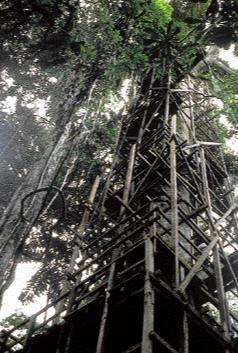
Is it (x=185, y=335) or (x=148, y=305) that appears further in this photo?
(x=185, y=335)

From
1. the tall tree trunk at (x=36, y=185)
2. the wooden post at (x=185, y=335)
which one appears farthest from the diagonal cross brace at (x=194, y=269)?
the tall tree trunk at (x=36, y=185)

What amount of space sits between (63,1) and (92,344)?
6506 millimetres

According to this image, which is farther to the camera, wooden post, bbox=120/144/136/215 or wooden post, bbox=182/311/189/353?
wooden post, bbox=120/144/136/215

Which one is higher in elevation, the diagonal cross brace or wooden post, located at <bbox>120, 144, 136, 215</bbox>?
wooden post, located at <bbox>120, 144, 136, 215</bbox>

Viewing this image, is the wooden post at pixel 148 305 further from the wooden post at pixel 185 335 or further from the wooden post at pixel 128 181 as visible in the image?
the wooden post at pixel 128 181

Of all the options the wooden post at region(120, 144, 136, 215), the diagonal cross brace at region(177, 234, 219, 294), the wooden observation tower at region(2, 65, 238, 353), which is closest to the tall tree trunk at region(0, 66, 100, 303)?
the wooden observation tower at region(2, 65, 238, 353)

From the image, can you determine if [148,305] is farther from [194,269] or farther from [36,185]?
[36,185]

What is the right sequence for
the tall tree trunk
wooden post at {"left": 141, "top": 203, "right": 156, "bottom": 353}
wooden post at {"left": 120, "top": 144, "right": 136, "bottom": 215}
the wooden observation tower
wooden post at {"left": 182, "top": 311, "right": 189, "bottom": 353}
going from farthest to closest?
wooden post at {"left": 120, "top": 144, "right": 136, "bottom": 215} < the tall tree trunk < the wooden observation tower < wooden post at {"left": 182, "top": 311, "right": 189, "bottom": 353} < wooden post at {"left": 141, "top": 203, "right": 156, "bottom": 353}

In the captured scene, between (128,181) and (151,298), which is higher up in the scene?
(128,181)

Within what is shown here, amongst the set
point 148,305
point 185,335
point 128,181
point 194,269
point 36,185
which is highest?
point 128,181

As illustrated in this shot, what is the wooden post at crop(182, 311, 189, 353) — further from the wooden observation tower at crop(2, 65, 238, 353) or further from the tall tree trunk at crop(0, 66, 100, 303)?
the tall tree trunk at crop(0, 66, 100, 303)

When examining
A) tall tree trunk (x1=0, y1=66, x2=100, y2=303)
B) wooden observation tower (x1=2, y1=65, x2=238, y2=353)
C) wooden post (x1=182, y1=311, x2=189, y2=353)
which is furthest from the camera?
tall tree trunk (x1=0, y1=66, x2=100, y2=303)

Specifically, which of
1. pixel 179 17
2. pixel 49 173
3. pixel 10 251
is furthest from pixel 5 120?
pixel 10 251

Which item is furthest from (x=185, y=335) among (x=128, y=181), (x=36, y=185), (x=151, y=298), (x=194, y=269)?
(x=128, y=181)
